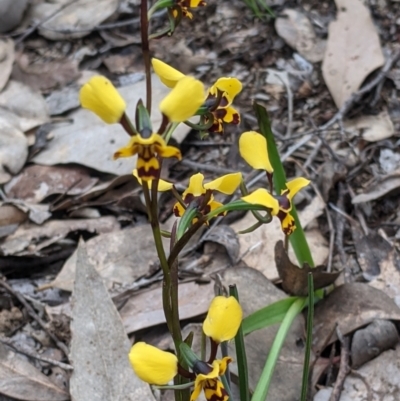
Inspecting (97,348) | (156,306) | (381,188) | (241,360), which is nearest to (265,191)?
(241,360)

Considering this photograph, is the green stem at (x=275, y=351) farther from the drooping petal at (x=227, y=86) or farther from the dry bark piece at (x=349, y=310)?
the drooping petal at (x=227, y=86)

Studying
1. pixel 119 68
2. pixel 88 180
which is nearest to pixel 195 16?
pixel 119 68

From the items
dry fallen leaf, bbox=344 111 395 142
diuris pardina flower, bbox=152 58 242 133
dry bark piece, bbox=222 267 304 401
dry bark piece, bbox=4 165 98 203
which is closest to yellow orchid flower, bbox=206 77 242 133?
diuris pardina flower, bbox=152 58 242 133

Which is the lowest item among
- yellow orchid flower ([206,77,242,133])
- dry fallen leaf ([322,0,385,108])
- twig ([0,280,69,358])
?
twig ([0,280,69,358])

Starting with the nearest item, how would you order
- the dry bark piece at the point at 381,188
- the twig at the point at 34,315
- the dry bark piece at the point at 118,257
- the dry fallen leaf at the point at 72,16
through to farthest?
the twig at the point at 34,315, the dry bark piece at the point at 118,257, the dry bark piece at the point at 381,188, the dry fallen leaf at the point at 72,16

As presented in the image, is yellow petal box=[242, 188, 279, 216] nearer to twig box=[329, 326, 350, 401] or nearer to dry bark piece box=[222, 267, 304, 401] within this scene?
dry bark piece box=[222, 267, 304, 401]

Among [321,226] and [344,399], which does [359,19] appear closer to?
[321,226]

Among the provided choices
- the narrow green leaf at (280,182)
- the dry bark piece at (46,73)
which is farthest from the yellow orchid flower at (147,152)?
the dry bark piece at (46,73)

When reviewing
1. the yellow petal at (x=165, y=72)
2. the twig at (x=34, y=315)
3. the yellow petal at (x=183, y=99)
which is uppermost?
the yellow petal at (x=183, y=99)
